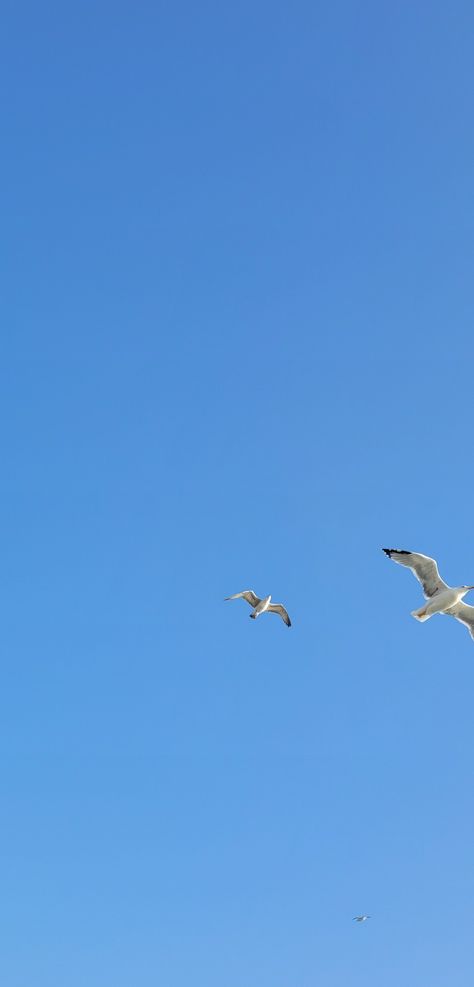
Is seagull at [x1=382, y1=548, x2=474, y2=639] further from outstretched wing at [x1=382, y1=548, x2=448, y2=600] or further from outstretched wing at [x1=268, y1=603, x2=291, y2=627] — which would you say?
outstretched wing at [x1=268, y1=603, x2=291, y2=627]

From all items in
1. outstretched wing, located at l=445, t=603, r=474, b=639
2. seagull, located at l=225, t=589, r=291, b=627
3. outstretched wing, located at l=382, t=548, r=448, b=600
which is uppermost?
seagull, located at l=225, t=589, r=291, b=627

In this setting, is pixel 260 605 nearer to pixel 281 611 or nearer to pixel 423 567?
pixel 281 611

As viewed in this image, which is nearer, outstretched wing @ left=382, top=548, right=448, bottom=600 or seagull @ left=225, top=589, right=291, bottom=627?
outstretched wing @ left=382, top=548, right=448, bottom=600

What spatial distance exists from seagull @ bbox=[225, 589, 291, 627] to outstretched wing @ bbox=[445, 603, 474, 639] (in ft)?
41.9

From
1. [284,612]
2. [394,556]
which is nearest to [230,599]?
[284,612]

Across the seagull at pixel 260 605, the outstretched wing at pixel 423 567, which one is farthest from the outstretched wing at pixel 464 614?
the seagull at pixel 260 605

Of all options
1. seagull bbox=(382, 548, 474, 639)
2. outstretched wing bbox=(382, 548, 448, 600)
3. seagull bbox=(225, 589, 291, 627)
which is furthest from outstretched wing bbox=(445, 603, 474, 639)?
seagull bbox=(225, 589, 291, 627)

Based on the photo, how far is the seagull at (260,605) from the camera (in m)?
56.8

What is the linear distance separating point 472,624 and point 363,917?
33.3 metres

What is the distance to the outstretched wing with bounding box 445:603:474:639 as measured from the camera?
153ft

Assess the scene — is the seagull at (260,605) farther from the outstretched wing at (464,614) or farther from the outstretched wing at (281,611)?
the outstretched wing at (464,614)

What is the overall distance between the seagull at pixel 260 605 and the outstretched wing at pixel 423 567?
11.7m

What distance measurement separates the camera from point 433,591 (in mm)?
46781

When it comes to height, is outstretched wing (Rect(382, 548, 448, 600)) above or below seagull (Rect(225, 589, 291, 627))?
below
